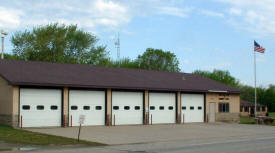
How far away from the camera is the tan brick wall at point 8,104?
93.7 feet

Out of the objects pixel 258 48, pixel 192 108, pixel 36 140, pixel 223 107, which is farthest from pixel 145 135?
pixel 258 48

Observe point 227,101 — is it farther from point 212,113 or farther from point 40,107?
point 40,107

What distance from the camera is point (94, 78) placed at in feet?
114

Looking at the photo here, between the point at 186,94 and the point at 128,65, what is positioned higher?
the point at 128,65

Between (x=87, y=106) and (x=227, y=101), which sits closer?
(x=87, y=106)

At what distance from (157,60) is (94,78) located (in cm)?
5051

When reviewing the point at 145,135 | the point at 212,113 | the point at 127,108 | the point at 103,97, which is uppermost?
the point at 103,97

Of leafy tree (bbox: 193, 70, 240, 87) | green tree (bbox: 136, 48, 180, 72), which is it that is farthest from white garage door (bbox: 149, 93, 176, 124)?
leafy tree (bbox: 193, 70, 240, 87)

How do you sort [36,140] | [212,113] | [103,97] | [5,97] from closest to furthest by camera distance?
[36,140] < [5,97] < [103,97] < [212,113]

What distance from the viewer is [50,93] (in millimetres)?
30578

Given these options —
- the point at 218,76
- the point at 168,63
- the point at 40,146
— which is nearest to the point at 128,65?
the point at 168,63

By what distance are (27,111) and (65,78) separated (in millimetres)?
4310

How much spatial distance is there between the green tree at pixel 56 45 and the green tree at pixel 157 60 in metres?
19.1

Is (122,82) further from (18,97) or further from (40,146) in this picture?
(40,146)
